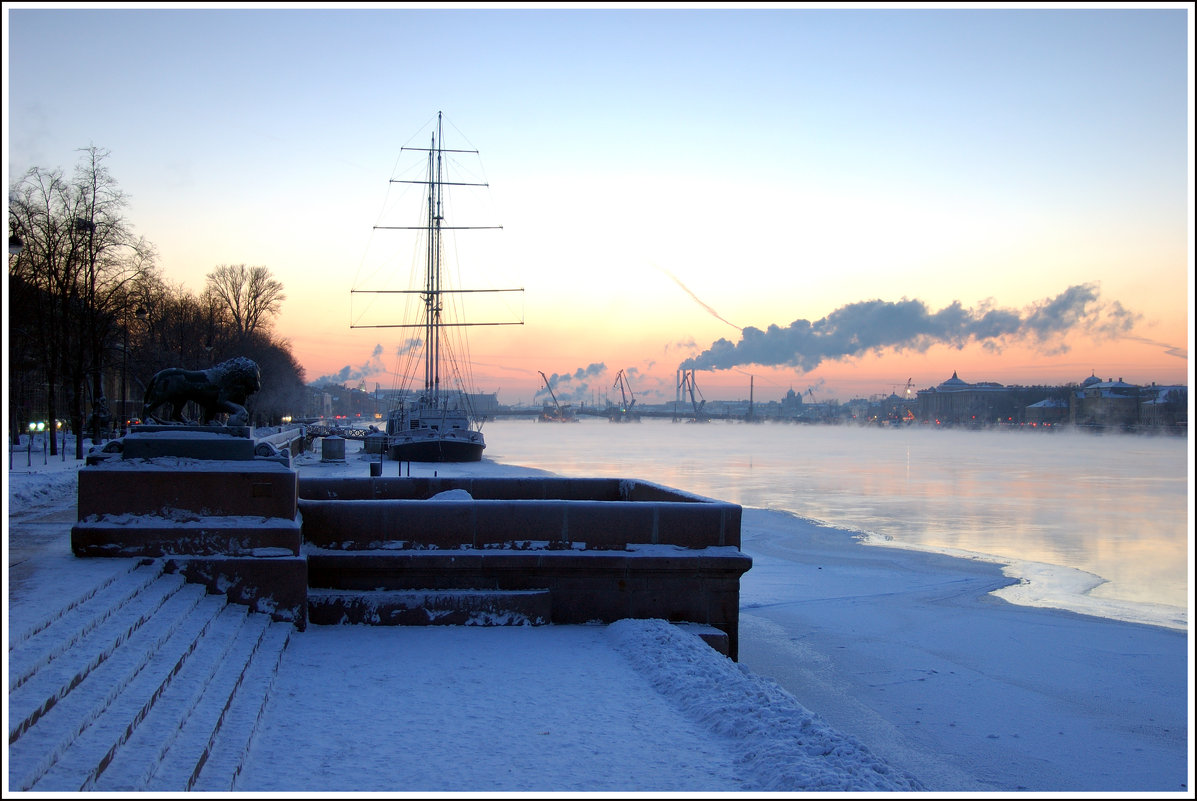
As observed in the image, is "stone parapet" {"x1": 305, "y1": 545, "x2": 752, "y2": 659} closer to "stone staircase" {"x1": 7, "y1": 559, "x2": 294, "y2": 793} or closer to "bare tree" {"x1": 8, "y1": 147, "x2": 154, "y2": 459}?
"stone staircase" {"x1": 7, "y1": 559, "x2": 294, "y2": 793}

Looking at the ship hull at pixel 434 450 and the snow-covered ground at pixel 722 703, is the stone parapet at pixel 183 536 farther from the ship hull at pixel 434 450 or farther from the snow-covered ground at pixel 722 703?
the ship hull at pixel 434 450

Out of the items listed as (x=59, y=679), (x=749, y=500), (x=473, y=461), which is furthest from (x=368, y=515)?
(x=473, y=461)

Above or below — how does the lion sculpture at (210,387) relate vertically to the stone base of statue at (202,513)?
above

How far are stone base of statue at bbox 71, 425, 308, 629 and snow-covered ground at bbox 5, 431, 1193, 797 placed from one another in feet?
1.61

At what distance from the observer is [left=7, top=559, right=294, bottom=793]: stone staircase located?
519 centimetres

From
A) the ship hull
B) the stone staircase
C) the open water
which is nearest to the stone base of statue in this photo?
the stone staircase

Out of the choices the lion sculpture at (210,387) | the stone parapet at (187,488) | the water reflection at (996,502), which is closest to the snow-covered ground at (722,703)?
the stone parapet at (187,488)

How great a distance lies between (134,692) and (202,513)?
3.81 m

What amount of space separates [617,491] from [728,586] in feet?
13.6

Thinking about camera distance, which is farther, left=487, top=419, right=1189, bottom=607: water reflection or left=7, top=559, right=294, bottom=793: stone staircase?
left=487, top=419, right=1189, bottom=607: water reflection

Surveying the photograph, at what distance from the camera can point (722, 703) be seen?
25.9 feet

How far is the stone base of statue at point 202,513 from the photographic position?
375 inches

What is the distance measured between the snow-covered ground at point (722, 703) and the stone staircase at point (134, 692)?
0.22 metres

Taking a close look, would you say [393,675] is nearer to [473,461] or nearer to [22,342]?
[22,342]
